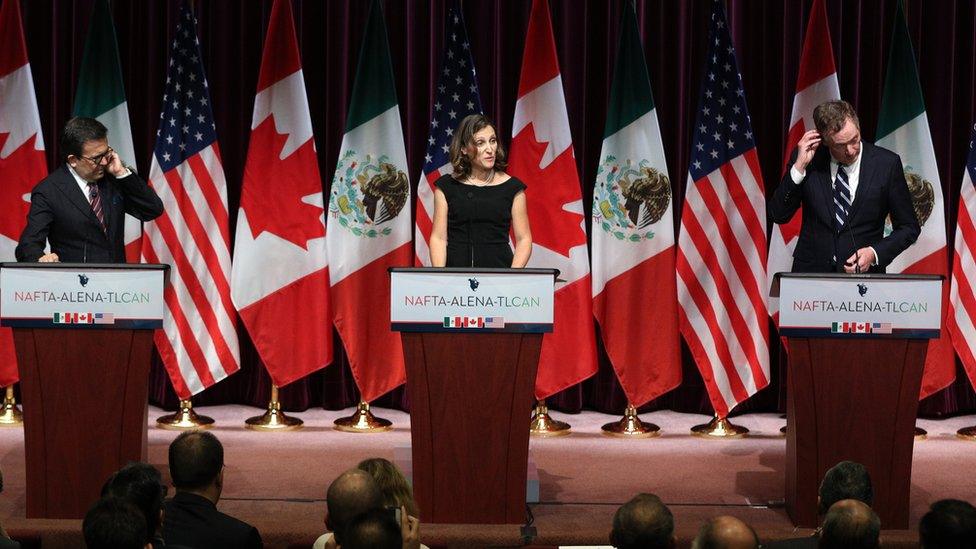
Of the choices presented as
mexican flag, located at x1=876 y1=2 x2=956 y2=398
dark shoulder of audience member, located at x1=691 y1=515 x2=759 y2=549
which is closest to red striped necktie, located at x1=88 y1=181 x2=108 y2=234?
dark shoulder of audience member, located at x1=691 y1=515 x2=759 y2=549

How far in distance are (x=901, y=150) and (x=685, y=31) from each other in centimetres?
144

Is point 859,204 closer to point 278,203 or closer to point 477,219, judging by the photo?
point 477,219

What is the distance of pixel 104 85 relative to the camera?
7027mm

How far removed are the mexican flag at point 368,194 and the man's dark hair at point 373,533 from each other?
4486mm

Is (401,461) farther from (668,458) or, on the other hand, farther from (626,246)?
(626,246)

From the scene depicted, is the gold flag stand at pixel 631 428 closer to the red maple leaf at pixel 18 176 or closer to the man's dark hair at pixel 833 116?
the man's dark hair at pixel 833 116

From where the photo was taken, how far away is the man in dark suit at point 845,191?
5.11 metres

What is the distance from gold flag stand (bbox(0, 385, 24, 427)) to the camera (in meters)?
7.02

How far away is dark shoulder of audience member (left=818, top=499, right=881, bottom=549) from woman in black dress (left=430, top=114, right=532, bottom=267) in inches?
108

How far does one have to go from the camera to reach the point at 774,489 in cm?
550

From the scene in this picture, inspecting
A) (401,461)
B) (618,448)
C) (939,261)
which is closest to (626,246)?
(618,448)

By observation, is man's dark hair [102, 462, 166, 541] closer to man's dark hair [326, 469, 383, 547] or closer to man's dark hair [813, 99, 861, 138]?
man's dark hair [326, 469, 383, 547]

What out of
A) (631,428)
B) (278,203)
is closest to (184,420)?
(278,203)

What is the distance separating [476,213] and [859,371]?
1803mm
